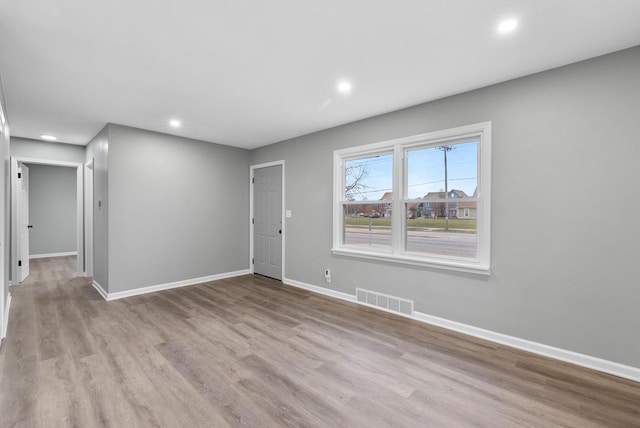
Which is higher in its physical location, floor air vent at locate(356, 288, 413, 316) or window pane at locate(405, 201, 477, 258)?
window pane at locate(405, 201, 477, 258)

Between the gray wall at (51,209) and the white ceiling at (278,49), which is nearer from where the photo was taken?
the white ceiling at (278,49)

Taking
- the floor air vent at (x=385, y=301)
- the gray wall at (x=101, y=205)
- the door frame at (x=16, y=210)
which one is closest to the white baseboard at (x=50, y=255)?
the door frame at (x=16, y=210)

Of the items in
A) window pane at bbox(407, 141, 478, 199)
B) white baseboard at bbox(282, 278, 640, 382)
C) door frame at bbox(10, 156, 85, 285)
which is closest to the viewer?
white baseboard at bbox(282, 278, 640, 382)

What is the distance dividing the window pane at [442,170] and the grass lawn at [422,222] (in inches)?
11.2

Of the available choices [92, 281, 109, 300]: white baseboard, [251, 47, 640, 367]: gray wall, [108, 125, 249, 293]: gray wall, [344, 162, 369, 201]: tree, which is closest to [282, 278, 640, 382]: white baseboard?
[251, 47, 640, 367]: gray wall

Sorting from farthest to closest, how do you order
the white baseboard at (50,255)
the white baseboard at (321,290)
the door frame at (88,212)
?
the white baseboard at (50,255) → the door frame at (88,212) → the white baseboard at (321,290)

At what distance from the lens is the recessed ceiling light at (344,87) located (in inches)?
109

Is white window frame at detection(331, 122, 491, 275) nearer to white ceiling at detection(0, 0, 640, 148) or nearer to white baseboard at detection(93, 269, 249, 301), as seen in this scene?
white ceiling at detection(0, 0, 640, 148)

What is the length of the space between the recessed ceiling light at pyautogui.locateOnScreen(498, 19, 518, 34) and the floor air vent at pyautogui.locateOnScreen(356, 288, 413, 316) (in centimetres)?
275

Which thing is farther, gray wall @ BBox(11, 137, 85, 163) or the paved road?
gray wall @ BBox(11, 137, 85, 163)

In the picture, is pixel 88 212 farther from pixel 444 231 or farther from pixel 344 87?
pixel 444 231

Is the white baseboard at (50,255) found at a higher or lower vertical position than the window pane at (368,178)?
lower

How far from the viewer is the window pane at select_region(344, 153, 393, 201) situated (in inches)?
147

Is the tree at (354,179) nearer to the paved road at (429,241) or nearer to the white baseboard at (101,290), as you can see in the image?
the paved road at (429,241)
